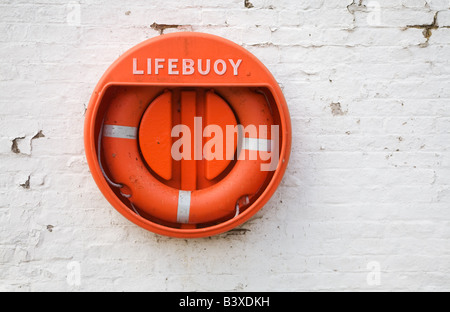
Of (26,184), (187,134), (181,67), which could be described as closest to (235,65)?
(181,67)

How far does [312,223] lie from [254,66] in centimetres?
59

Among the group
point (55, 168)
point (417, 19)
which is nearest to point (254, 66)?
point (417, 19)

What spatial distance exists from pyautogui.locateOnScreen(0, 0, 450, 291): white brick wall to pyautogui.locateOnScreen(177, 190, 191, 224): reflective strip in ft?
0.48

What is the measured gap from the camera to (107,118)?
1.25 m

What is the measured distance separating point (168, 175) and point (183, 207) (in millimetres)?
113

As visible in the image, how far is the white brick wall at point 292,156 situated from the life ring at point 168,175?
14 centimetres

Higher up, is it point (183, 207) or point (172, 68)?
point (172, 68)

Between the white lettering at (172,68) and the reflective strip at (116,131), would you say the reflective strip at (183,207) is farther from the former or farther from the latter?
the white lettering at (172,68)

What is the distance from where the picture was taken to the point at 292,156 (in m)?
1.37

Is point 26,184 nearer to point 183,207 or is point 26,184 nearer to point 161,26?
point 183,207

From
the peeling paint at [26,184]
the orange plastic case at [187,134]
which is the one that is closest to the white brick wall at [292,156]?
the peeling paint at [26,184]
